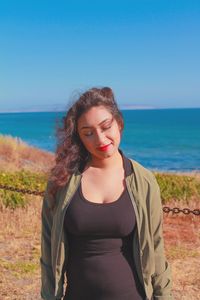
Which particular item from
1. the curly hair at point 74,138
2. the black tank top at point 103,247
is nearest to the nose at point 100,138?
the curly hair at point 74,138

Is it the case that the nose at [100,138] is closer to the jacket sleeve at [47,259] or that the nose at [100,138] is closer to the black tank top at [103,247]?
the black tank top at [103,247]

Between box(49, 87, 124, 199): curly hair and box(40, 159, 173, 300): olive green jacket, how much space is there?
1.9 inches

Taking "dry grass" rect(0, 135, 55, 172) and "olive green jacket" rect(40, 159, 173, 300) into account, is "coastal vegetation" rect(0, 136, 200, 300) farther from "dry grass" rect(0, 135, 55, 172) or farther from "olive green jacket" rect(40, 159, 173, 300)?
"dry grass" rect(0, 135, 55, 172)

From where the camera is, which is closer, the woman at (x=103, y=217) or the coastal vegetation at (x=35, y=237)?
the woman at (x=103, y=217)

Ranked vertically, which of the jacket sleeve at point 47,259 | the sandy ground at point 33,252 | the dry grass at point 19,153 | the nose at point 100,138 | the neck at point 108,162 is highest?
the nose at point 100,138

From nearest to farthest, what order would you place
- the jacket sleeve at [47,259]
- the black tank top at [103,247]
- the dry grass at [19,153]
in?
the black tank top at [103,247]
the jacket sleeve at [47,259]
the dry grass at [19,153]

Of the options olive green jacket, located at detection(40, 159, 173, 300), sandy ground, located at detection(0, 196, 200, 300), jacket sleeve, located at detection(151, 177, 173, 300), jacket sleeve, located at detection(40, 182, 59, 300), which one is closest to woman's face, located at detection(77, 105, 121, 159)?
olive green jacket, located at detection(40, 159, 173, 300)

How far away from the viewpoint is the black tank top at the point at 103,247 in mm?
2252

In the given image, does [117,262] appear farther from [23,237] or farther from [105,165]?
[23,237]

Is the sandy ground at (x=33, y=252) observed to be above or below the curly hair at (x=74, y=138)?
below

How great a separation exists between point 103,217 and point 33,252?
3.70 metres

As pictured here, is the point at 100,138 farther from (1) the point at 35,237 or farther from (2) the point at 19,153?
(2) the point at 19,153

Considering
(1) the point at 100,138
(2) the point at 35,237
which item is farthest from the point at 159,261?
(2) the point at 35,237

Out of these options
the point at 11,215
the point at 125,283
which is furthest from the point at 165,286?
the point at 11,215
